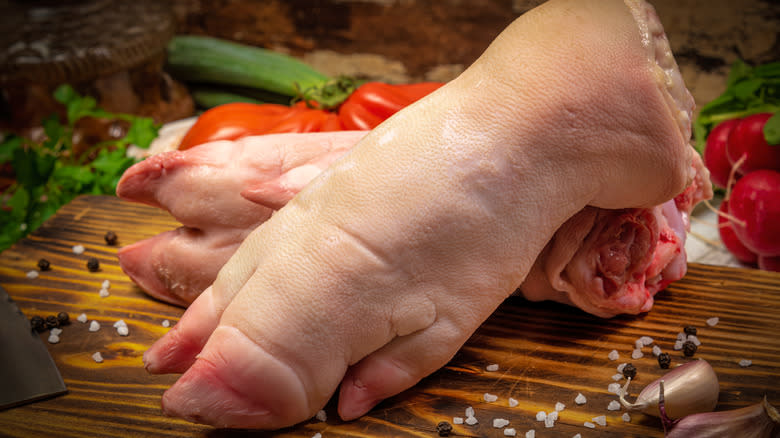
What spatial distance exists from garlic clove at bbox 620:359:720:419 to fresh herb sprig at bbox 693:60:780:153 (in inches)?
49.3

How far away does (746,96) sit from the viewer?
7.18 feet

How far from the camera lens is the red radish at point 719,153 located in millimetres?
2184

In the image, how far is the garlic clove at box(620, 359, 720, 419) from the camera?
45.6 inches

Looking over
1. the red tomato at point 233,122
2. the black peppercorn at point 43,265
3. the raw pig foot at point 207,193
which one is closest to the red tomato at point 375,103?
the red tomato at point 233,122

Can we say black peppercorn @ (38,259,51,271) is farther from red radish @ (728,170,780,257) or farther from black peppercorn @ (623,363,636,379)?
red radish @ (728,170,780,257)

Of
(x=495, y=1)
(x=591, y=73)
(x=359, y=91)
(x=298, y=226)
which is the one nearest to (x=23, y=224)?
(x=359, y=91)

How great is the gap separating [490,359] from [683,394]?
38 centimetres

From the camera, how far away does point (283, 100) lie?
317 cm

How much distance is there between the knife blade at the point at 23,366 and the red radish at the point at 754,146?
80.8 inches

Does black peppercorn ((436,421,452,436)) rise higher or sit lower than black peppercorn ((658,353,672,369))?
higher

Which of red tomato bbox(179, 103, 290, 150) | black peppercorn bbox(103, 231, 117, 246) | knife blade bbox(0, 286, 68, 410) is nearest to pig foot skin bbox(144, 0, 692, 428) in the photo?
knife blade bbox(0, 286, 68, 410)

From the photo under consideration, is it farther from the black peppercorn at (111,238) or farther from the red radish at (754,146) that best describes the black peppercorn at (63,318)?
the red radish at (754,146)

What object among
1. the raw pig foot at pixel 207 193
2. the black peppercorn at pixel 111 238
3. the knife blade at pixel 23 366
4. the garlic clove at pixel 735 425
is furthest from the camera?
the black peppercorn at pixel 111 238

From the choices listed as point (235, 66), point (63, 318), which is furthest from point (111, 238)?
point (235, 66)
